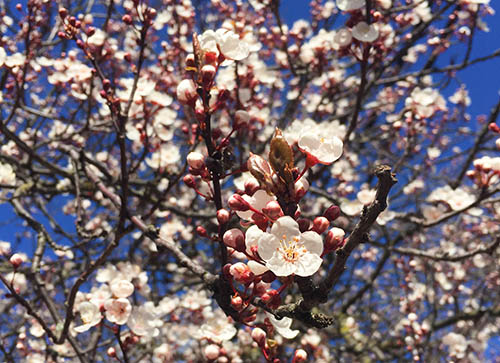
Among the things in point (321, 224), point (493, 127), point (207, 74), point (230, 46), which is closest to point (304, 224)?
point (321, 224)

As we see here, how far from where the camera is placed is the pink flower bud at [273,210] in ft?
3.41

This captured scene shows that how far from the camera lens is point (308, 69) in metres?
4.07

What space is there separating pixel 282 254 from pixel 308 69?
3.26 meters

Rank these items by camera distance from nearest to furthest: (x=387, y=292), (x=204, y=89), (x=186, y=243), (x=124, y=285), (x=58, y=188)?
1. (x=204, y=89)
2. (x=124, y=285)
3. (x=58, y=188)
4. (x=186, y=243)
5. (x=387, y=292)

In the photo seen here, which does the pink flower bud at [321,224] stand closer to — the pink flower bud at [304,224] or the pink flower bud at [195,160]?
the pink flower bud at [304,224]

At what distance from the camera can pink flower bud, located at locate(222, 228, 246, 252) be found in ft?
3.87

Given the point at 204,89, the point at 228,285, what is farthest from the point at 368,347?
the point at 204,89

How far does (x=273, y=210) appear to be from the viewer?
1.04 meters

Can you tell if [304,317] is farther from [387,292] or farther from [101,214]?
[387,292]

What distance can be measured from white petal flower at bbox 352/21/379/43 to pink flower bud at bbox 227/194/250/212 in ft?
5.55

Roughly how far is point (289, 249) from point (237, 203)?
0.18 meters

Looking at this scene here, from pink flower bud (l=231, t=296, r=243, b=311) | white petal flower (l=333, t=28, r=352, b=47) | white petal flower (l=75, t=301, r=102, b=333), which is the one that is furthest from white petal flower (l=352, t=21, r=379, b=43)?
white petal flower (l=75, t=301, r=102, b=333)

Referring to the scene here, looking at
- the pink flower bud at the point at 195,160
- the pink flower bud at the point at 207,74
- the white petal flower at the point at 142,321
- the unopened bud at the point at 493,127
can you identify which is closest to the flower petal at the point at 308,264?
the pink flower bud at the point at 195,160

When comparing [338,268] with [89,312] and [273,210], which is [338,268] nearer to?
[273,210]
